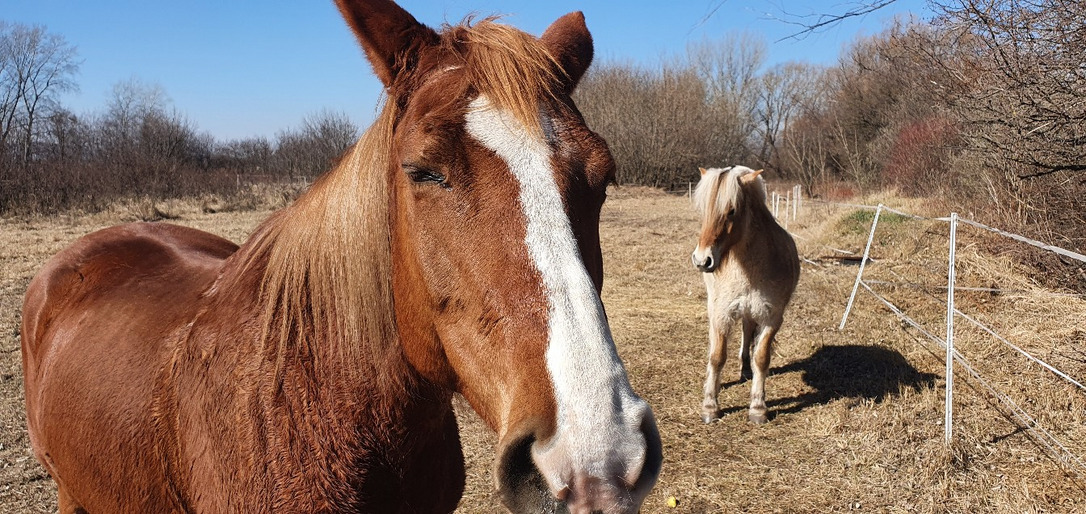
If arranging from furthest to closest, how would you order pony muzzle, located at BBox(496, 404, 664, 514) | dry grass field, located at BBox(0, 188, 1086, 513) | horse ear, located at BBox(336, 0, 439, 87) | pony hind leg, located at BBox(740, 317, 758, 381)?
pony hind leg, located at BBox(740, 317, 758, 381), dry grass field, located at BBox(0, 188, 1086, 513), horse ear, located at BBox(336, 0, 439, 87), pony muzzle, located at BBox(496, 404, 664, 514)

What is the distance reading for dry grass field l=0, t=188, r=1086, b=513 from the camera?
3689 millimetres

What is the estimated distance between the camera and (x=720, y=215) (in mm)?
5059

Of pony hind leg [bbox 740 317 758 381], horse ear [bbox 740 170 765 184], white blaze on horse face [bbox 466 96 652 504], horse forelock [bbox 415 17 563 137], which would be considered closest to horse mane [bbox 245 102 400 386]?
horse forelock [bbox 415 17 563 137]

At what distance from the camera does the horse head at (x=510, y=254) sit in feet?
3.37

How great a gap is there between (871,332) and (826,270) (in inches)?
146

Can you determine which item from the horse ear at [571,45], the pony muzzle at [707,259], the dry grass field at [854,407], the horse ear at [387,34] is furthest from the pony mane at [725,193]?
the horse ear at [387,34]

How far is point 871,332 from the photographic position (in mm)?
6727

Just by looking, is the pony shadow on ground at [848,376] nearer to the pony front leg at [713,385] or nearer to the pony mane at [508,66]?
the pony front leg at [713,385]

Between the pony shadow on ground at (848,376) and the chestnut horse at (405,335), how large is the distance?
4.27 meters

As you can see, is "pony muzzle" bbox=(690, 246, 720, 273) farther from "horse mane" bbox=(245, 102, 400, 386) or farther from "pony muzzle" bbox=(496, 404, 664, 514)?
"pony muzzle" bbox=(496, 404, 664, 514)

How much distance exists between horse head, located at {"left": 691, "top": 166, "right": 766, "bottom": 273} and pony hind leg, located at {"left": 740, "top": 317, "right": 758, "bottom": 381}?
0.79 metres

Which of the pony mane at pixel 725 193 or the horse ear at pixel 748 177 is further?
the horse ear at pixel 748 177

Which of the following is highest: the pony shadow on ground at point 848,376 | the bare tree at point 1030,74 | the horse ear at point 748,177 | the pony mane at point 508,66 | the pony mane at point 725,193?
the bare tree at point 1030,74

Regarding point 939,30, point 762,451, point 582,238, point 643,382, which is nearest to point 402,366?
point 582,238
